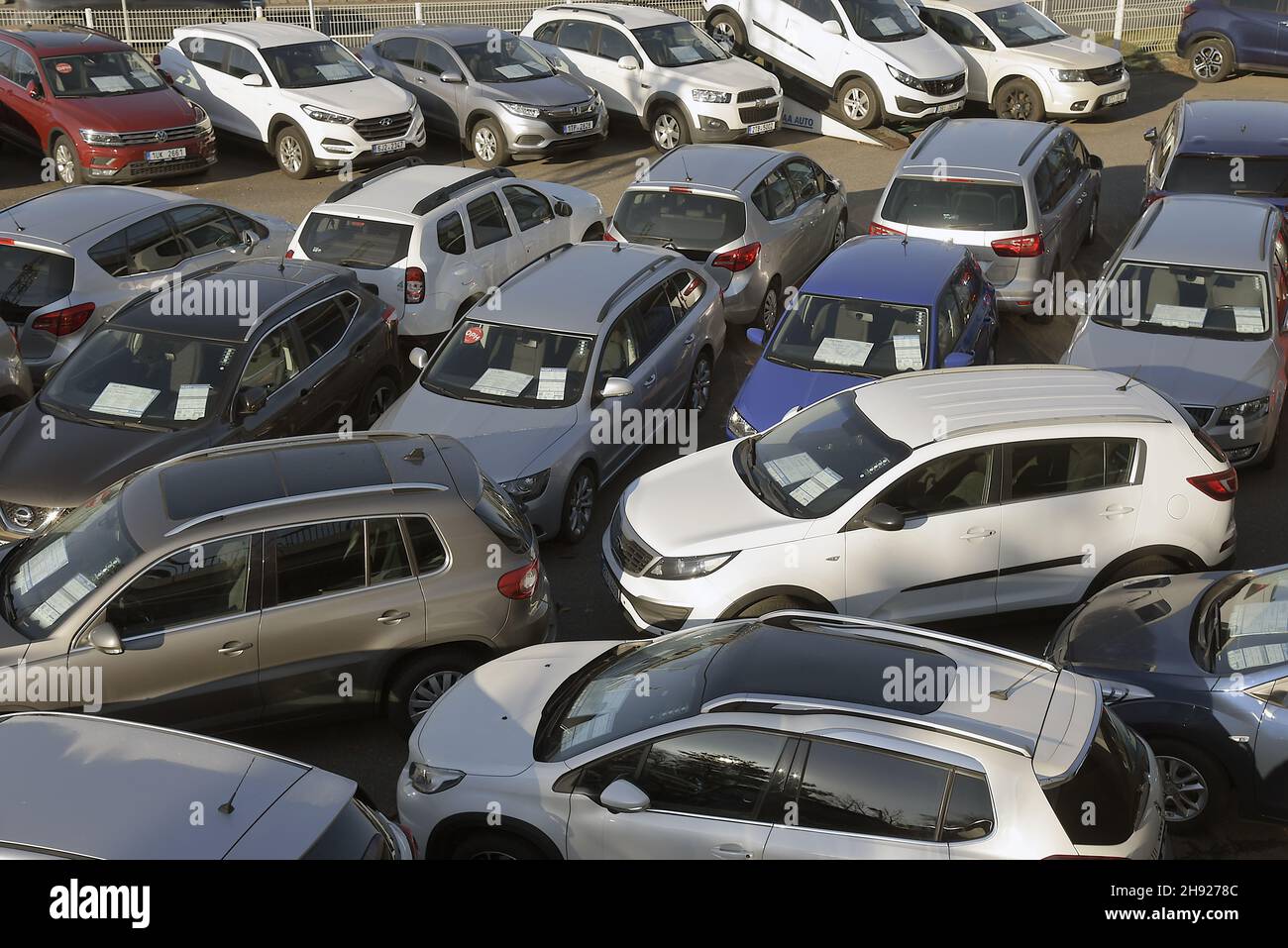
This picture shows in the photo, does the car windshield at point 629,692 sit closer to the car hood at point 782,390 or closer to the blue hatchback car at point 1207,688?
the blue hatchback car at point 1207,688

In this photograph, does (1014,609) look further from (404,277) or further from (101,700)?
(404,277)

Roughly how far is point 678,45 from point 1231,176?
825 cm

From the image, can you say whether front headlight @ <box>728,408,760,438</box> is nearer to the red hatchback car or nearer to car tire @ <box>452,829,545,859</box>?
car tire @ <box>452,829,545,859</box>

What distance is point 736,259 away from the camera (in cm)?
1320

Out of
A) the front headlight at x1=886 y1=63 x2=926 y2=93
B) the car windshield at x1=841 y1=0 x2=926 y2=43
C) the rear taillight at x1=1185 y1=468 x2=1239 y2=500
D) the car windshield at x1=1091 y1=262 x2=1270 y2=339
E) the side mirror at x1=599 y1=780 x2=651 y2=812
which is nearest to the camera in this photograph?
the side mirror at x1=599 y1=780 x2=651 y2=812

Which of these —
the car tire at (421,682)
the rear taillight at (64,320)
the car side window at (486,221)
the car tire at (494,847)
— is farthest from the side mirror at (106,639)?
the car side window at (486,221)

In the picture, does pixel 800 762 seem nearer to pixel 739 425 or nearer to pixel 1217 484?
pixel 1217 484

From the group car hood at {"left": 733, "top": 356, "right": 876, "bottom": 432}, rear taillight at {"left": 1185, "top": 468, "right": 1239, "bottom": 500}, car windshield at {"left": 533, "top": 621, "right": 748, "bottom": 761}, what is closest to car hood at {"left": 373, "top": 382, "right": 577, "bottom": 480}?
car hood at {"left": 733, "top": 356, "right": 876, "bottom": 432}

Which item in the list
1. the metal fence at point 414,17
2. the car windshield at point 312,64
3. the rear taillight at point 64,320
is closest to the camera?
the rear taillight at point 64,320

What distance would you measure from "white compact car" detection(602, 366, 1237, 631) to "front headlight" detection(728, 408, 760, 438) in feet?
5.20

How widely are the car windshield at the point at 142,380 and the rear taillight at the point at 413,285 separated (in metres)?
2.75

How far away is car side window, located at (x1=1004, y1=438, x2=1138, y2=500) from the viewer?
8.27 metres

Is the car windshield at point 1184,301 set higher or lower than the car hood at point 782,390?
higher

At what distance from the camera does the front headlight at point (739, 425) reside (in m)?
10.3
